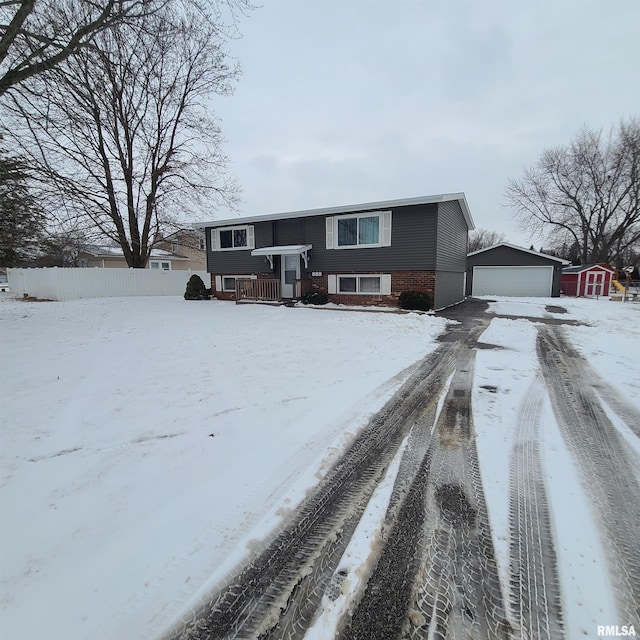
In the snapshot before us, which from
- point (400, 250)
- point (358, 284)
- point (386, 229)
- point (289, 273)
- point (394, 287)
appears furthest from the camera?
point (289, 273)

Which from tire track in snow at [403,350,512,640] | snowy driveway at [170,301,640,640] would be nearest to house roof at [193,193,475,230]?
snowy driveway at [170,301,640,640]

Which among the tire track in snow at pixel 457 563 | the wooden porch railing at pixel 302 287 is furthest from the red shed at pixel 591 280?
the tire track in snow at pixel 457 563

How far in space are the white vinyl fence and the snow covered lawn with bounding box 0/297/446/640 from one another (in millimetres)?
13854

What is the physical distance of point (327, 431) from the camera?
329 cm

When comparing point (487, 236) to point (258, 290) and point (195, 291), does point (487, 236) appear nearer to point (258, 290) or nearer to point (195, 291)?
point (258, 290)

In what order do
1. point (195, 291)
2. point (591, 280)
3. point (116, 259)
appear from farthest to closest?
point (116, 259)
point (591, 280)
point (195, 291)

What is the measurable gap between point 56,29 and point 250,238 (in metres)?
10.2

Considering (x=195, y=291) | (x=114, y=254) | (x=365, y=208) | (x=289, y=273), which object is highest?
(x=365, y=208)

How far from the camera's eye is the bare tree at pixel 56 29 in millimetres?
6730

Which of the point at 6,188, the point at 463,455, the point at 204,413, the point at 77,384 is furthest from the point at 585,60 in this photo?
the point at 6,188

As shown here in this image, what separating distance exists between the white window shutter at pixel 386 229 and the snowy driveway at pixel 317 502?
899 centimetres

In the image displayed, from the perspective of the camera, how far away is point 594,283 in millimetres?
24391

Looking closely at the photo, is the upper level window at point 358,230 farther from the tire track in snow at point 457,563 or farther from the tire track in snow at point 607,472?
the tire track in snow at point 457,563

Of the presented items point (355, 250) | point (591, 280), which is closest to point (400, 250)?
point (355, 250)
